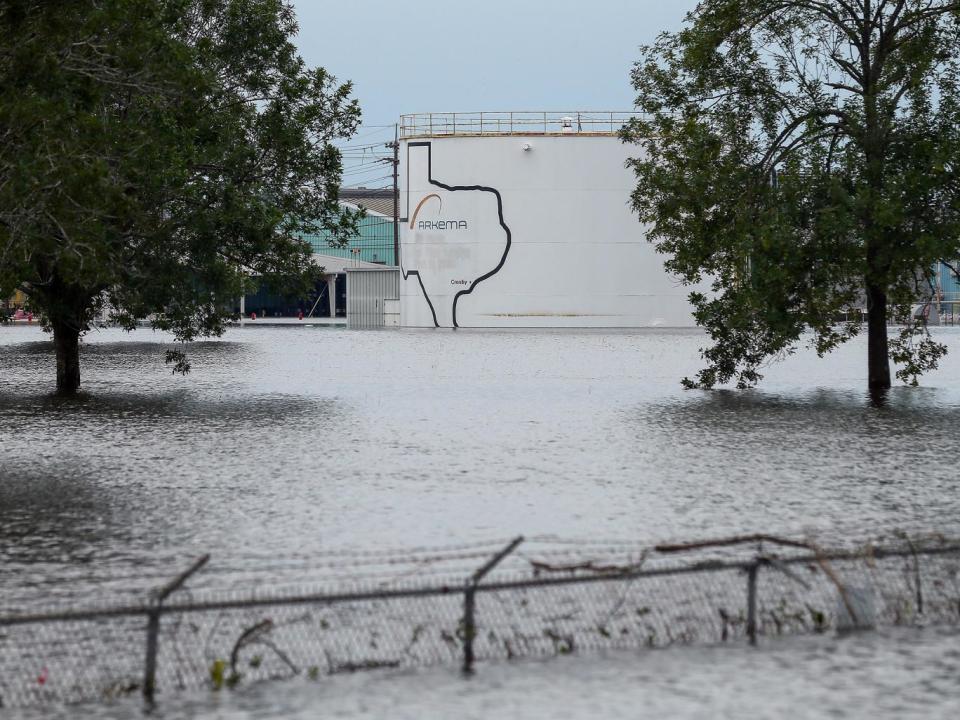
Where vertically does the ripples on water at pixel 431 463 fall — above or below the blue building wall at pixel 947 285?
below

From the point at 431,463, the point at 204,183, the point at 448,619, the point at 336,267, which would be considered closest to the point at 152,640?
the point at 448,619

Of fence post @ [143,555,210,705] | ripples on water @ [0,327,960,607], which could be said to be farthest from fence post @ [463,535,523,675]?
ripples on water @ [0,327,960,607]

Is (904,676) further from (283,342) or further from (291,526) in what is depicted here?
(283,342)

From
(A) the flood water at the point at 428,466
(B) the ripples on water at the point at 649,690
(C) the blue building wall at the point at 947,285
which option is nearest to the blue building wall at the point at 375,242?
(C) the blue building wall at the point at 947,285

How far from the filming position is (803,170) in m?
Result: 29.7

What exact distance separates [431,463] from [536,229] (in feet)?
163

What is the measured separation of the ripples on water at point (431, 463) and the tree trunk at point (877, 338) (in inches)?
35.5

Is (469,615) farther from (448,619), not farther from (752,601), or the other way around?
(752,601)

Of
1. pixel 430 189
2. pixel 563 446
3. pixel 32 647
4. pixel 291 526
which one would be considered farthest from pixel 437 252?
pixel 32 647

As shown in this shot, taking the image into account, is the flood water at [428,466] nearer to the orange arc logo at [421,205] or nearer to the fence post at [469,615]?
the fence post at [469,615]

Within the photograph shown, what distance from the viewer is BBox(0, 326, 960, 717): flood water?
47.3ft

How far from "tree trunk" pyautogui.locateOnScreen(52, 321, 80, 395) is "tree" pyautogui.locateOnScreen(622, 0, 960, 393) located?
13649 millimetres

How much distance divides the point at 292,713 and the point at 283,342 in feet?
195

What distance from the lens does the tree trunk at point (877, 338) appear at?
31.4 meters
